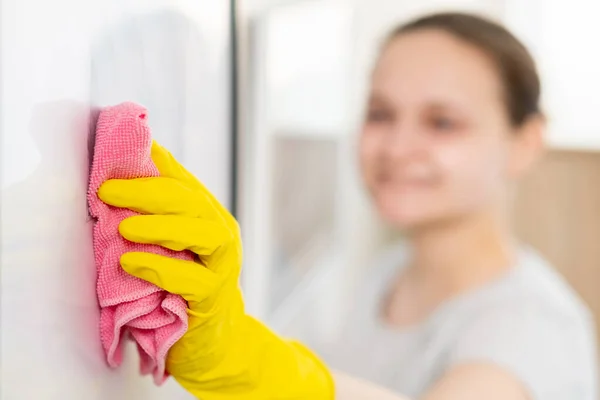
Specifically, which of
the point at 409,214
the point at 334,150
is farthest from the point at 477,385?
the point at 334,150

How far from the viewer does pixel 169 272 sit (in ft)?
1.22

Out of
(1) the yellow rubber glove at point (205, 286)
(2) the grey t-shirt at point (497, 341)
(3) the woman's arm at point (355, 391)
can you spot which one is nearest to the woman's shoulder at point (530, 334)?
(2) the grey t-shirt at point (497, 341)

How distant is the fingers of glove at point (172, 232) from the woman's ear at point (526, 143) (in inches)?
30.5

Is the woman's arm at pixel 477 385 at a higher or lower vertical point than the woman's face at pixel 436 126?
lower

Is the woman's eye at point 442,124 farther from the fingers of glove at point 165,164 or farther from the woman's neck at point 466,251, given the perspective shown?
the fingers of glove at point 165,164

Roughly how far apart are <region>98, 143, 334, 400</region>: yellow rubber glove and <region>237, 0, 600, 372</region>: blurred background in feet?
1.23

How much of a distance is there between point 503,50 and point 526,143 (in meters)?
0.17

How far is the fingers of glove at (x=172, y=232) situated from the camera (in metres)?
0.37

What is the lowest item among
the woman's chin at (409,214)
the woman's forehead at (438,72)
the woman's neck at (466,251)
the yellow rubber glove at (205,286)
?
the woman's neck at (466,251)

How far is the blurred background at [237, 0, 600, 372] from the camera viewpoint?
94 centimetres

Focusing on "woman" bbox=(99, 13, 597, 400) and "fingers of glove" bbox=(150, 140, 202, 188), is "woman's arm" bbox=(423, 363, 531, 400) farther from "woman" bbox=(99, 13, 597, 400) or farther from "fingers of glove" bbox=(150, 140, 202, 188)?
"fingers of glove" bbox=(150, 140, 202, 188)

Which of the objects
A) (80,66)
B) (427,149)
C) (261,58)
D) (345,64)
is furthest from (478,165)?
(345,64)

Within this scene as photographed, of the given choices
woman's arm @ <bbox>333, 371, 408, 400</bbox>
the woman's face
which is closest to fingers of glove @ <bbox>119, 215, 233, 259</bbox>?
woman's arm @ <bbox>333, 371, 408, 400</bbox>

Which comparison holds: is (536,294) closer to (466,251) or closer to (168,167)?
(466,251)
